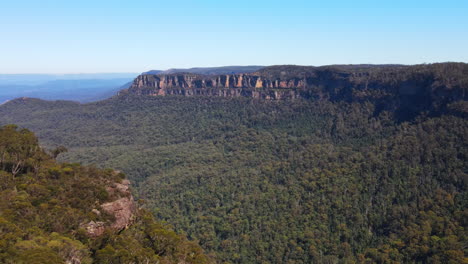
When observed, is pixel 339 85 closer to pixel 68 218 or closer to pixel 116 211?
pixel 116 211

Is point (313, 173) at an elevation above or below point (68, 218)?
below

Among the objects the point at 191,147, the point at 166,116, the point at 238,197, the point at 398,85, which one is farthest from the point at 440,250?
the point at 166,116

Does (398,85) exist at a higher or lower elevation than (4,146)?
higher

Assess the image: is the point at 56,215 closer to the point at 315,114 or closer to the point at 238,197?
the point at 238,197

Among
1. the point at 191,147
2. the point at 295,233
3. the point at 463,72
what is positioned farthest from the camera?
the point at 191,147

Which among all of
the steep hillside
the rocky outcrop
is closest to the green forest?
the rocky outcrop

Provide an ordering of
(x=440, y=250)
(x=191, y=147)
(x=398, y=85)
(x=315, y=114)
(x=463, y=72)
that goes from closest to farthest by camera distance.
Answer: (x=440, y=250) → (x=463, y=72) → (x=398, y=85) → (x=191, y=147) → (x=315, y=114)

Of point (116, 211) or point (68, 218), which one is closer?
point (68, 218)

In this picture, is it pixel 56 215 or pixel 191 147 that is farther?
pixel 191 147

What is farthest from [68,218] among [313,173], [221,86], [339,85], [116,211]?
[221,86]
